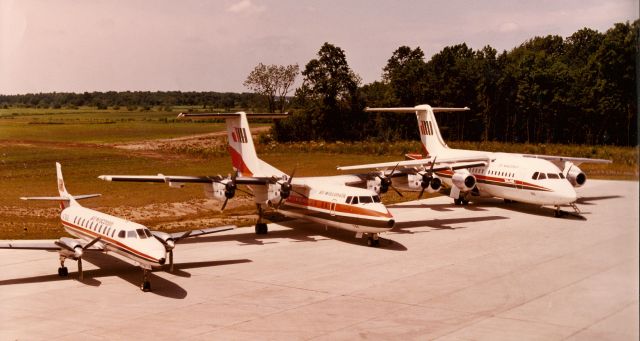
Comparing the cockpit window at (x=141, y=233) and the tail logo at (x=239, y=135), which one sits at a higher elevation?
the tail logo at (x=239, y=135)

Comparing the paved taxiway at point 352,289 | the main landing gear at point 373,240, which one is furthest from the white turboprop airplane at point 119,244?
the main landing gear at point 373,240

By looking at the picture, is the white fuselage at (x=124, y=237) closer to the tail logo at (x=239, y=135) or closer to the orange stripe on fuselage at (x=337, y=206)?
the orange stripe on fuselage at (x=337, y=206)

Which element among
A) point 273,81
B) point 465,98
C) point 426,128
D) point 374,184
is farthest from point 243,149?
point 465,98

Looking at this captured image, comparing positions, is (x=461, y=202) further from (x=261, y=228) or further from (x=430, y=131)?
(x=261, y=228)

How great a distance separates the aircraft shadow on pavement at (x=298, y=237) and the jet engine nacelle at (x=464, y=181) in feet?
33.0

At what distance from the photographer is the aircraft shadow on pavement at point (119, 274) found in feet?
80.0

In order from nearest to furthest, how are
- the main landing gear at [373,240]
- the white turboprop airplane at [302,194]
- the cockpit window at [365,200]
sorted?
the white turboprop airplane at [302,194] < the cockpit window at [365,200] < the main landing gear at [373,240]

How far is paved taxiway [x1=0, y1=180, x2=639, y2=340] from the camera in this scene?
19.7 meters

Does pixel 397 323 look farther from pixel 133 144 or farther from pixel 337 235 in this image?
pixel 133 144

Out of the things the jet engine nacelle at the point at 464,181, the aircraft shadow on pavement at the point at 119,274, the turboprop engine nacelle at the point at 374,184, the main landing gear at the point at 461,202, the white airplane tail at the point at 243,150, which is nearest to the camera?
the aircraft shadow on pavement at the point at 119,274

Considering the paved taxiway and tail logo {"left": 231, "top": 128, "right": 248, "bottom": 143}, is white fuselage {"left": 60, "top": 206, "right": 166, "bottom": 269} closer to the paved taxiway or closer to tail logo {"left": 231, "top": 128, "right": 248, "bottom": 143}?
the paved taxiway

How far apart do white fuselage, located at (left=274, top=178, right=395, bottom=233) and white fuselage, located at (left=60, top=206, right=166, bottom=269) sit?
10.5m

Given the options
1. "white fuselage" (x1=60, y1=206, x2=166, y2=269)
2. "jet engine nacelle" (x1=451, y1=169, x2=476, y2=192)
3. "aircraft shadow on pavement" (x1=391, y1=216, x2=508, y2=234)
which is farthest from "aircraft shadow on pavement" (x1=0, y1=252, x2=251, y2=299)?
"jet engine nacelle" (x1=451, y1=169, x2=476, y2=192)

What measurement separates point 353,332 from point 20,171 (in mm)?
46789
